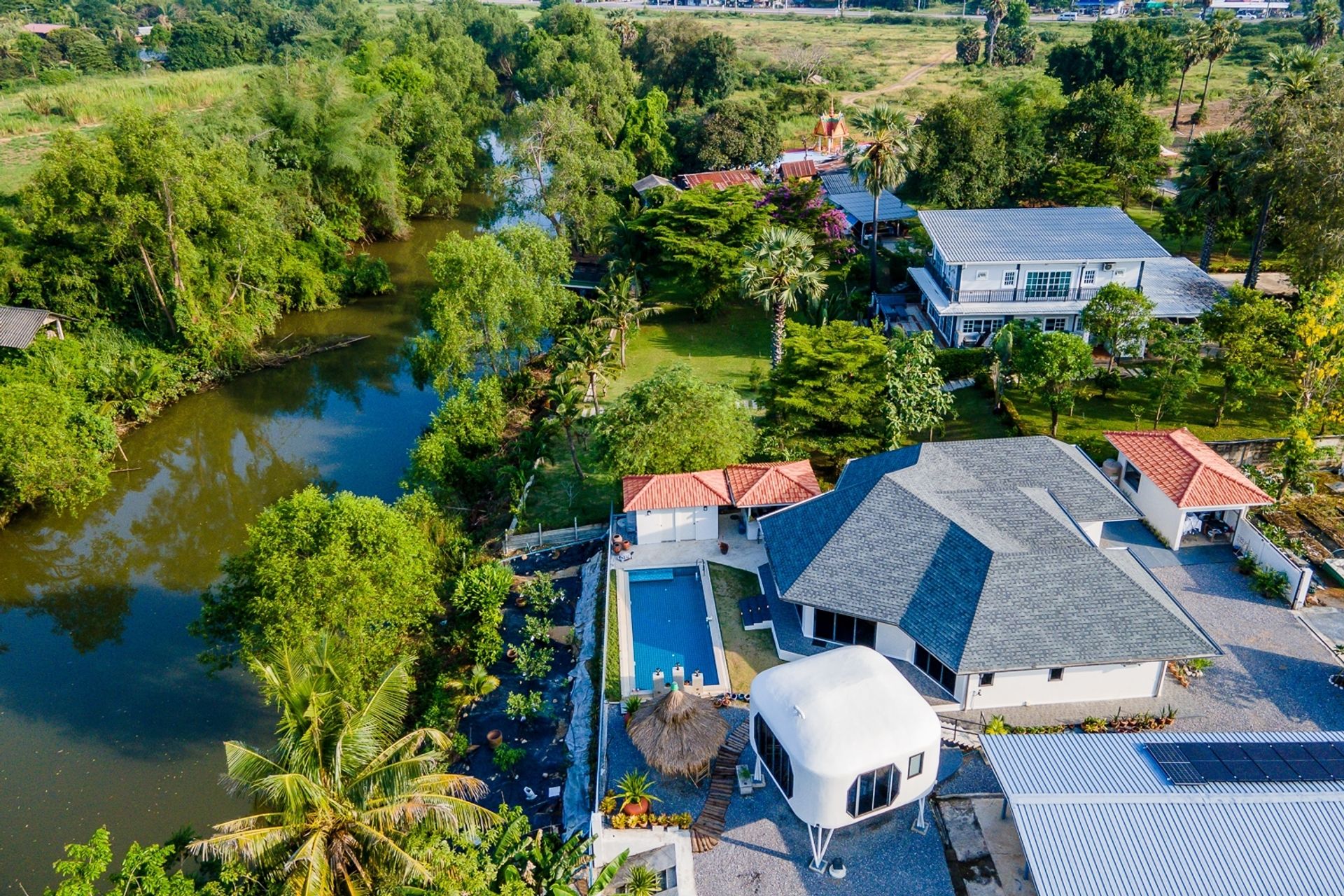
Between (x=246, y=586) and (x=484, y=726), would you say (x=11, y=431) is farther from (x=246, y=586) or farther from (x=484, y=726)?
(x=484, y=726)

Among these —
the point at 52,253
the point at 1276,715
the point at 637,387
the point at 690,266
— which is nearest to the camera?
the point at 1276,715

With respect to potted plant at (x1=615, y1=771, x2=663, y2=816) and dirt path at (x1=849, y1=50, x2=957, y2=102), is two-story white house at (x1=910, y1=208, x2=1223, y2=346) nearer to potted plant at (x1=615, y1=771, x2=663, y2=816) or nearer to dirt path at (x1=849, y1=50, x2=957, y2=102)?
potted plant at (x1=615, y1=771, x2=663, y2=816)

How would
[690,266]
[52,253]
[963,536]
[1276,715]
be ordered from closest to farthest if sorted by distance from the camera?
[1276,715] → [963,536] → [52,253] → [690,266]

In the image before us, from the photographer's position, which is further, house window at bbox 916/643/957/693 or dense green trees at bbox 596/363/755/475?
dense green trees at bbox 596/363/755/475

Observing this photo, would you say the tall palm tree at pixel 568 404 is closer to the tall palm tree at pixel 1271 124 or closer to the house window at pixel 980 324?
the house window at pixel 980 324

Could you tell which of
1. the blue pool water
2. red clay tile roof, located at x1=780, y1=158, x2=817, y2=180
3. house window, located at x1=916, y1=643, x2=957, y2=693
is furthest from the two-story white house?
red clay tile roof, located at x1=780, y1=158, x2=817, y2=180

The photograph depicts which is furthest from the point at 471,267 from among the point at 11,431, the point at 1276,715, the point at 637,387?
the point at 1276,715

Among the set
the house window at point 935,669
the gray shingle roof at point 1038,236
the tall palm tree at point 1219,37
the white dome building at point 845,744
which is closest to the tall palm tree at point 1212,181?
the gray shingle roof at point 1038,236
